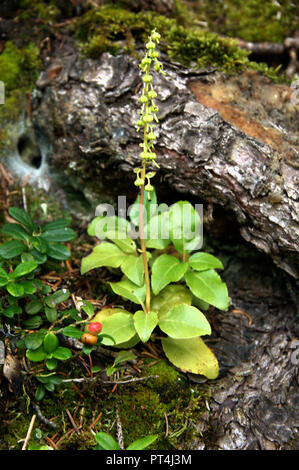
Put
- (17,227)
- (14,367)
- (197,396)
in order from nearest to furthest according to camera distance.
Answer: (14,367), (197,396), (17,227)

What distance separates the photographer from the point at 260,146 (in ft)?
10.2

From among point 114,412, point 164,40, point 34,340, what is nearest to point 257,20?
point 164,40

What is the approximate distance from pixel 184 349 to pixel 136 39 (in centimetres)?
267

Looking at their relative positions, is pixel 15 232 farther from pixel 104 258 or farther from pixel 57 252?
pixel 104 258

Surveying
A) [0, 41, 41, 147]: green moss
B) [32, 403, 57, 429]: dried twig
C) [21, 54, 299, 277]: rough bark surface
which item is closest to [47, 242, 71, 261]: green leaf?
[21, 54, 299, 277]: rough bark surface

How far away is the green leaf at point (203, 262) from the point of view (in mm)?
3008

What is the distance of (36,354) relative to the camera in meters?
2.49

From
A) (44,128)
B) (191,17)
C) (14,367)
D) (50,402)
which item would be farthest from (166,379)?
(191,17)

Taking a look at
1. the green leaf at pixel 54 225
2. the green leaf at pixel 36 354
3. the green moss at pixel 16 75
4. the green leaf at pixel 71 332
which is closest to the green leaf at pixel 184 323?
the green leaf at pixel 71 332

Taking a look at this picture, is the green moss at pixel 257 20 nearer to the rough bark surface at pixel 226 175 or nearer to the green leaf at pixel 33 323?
the rough bark surface at pixel 226 175

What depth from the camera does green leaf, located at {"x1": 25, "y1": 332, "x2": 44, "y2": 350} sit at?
2.49 meters

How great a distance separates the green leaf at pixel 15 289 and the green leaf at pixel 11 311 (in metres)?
0.09

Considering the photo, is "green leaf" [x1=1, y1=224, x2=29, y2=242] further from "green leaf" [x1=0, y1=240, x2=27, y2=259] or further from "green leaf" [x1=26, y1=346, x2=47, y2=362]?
"green leaf" [x1=26, y1=346, x2=47, y2=362]

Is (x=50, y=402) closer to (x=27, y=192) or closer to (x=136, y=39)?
(x=27, y=192)
